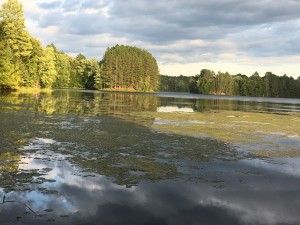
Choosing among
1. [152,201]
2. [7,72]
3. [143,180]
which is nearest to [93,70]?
[7,72]

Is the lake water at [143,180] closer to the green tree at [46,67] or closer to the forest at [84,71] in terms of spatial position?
the forest at [84,71]

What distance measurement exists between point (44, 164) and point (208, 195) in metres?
5.78

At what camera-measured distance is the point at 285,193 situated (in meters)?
9.41

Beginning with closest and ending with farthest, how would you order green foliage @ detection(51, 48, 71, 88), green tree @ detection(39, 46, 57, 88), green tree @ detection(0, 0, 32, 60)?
green tree @ detection(0, 0, 32, 60) < green tree @ detection(39, 46, 57, 88) < green foliage @ detection(51, 48, 71, 88)

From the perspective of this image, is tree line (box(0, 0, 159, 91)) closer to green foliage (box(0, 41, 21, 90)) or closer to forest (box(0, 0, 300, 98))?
forest (box(0, 0, 300, 98))

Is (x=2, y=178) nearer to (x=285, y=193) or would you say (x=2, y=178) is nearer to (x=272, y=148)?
(x=285, y=193)

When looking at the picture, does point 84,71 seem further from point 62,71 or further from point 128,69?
point 128,69

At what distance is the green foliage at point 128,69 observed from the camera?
14831cm

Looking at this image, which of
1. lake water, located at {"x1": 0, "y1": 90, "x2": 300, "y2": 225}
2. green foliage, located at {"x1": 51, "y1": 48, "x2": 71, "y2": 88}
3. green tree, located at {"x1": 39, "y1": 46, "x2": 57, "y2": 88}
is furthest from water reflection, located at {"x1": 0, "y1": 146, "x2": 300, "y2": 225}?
green foliage, located at {"x1": 51, "y1": 48, "x2": 71, "y2": 88}

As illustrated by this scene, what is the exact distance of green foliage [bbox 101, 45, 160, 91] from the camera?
14831cm

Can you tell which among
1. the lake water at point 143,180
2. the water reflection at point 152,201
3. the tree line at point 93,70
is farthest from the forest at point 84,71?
the water reflection at point 152,201

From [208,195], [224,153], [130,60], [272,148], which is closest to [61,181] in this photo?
[208,195]

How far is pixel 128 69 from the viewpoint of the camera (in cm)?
15212

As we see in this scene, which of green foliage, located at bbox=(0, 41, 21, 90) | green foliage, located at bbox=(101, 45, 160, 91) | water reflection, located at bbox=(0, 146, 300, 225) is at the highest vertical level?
green foliage, located at bbox=(101, 45, 160, 91)
